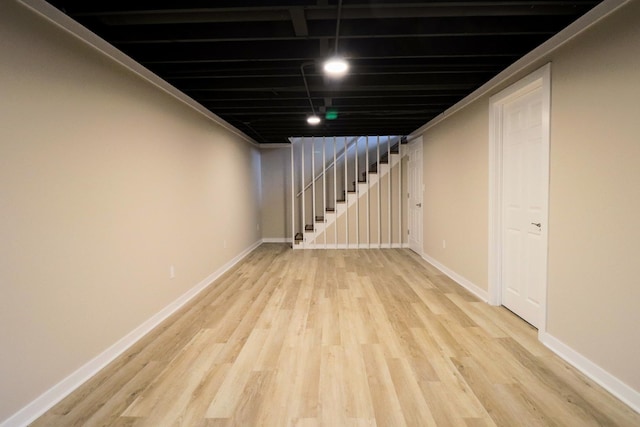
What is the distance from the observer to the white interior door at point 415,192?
20.6 feet

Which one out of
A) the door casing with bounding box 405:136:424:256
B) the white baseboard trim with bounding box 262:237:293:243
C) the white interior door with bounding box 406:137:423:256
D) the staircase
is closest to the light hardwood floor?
the door casing with bounding box 405:136:424:256

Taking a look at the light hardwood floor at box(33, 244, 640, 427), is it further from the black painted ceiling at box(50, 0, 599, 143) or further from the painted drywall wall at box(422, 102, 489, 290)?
the black painted ceiling at box(50, 0, 599, 143)

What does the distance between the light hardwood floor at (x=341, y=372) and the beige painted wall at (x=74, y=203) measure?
328mm

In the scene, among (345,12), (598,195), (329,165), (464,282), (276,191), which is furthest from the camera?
(276,191)

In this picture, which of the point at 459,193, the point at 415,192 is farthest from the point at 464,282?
the point at 415,192

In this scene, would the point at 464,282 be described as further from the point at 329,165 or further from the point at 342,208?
the point at 329,165

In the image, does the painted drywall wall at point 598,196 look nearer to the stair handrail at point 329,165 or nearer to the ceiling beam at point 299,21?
the ceiling beam at point 299,21

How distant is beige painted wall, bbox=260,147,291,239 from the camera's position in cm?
788

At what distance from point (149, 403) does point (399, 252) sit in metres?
5.38

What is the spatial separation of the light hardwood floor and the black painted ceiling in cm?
236

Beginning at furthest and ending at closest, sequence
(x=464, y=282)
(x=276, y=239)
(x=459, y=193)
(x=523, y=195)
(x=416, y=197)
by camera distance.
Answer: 1. (x=276, y=239)
2. (x=416, y=197)
3. (x=459, y=193)
4. (x=464, y=282)
5. (x=523, y=195)

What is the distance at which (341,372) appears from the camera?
2.29 m

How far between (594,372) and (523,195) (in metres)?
1.56

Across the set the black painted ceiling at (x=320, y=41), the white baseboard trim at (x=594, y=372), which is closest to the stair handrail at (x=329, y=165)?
the black painted ceiling at (x=320, y=41)
